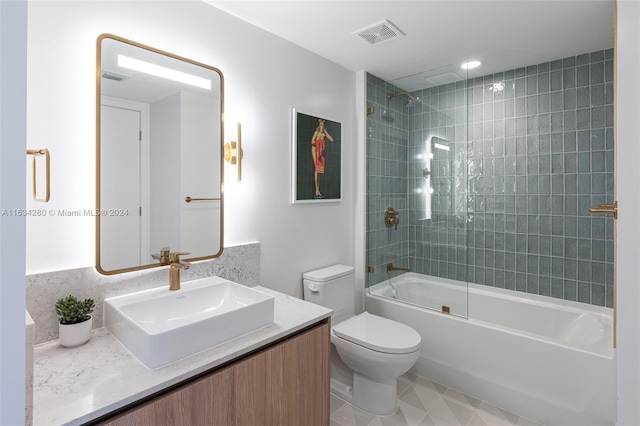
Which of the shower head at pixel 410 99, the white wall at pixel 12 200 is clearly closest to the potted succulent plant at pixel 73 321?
the white wall at pixel 12 200

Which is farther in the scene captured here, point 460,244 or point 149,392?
point 460,244

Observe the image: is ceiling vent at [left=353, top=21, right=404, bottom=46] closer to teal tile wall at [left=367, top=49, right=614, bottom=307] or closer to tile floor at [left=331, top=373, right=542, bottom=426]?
teal tile wall at [left=367, top=49, right=614, bottom=307]

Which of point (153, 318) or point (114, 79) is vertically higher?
point (114, 79)

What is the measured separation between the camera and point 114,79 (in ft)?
4.86

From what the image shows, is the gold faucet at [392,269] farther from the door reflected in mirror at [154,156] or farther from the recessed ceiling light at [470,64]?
the recessed ceiling light at [470,64]

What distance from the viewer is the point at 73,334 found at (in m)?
1.25

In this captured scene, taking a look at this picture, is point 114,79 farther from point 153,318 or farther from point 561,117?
point 561,117

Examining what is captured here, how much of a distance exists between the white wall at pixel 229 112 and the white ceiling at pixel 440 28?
162 mm

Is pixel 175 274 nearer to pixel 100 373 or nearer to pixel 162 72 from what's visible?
pixel 100 373

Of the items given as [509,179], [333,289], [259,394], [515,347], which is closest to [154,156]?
[259,394]

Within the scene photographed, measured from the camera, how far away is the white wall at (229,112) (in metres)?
1.32

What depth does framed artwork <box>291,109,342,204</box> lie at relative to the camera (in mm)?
2311

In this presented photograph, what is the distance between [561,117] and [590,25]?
70 centimetres

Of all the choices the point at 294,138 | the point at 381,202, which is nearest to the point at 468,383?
the point at 381,202
